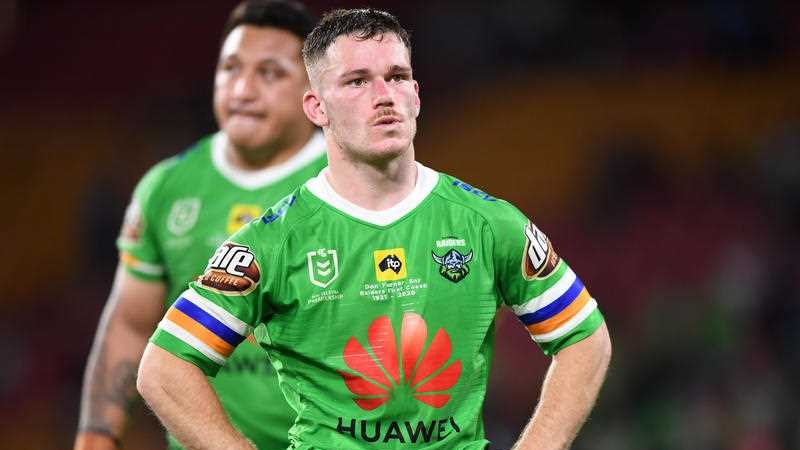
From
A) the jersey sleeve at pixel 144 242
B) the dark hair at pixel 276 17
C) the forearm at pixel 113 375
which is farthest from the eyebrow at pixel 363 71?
the forearm at pixel 113 375

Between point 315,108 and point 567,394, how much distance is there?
3.43 ft

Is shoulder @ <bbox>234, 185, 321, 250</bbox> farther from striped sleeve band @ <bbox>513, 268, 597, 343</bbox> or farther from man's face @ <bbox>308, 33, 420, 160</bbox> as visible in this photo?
striped sleeve band @ <bbox>513, 268, 597, 343</bbox>

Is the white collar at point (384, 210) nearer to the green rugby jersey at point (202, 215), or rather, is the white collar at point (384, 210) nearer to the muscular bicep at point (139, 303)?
the green rugby jersey at point (202, 215)

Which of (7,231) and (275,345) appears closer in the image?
(275,345)

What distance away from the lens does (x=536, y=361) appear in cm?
1037

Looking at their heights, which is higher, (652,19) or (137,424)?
(652,19)

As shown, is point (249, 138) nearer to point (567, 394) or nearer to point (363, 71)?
point (363, 71)

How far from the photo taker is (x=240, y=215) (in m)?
4.74

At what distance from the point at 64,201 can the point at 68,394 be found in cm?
239

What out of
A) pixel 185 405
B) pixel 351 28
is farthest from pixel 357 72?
pixel 185 405

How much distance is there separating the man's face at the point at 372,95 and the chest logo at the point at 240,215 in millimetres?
1369

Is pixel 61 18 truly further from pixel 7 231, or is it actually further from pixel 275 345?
pixel 275 345

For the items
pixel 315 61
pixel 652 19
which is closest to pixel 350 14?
pixel 315 61

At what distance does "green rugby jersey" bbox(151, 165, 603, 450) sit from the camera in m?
3.28
